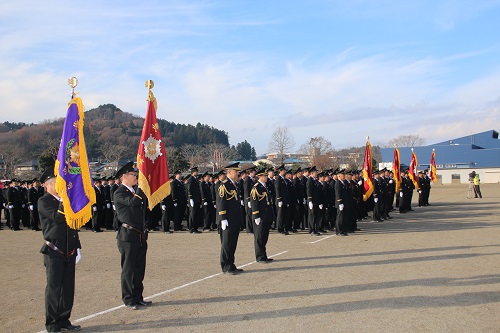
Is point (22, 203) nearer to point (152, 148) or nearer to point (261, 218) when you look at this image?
point (261, 218)

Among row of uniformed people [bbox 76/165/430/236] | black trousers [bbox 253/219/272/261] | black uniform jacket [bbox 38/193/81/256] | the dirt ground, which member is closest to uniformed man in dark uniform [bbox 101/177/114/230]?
row of uniformed people [bbox 76/165/430/236]

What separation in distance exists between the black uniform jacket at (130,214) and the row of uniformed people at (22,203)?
12.8 metres

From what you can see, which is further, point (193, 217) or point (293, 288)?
point (193, 217)

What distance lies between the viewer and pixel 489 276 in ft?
25.5

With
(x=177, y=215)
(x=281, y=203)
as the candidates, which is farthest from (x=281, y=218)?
(x=177, y=215)

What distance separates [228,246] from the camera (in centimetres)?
866

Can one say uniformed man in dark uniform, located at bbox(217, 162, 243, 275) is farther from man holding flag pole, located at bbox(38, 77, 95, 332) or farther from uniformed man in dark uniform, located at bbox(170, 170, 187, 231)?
uniformed man in dark uniform, located at bbox(170, 170, 187, 231)

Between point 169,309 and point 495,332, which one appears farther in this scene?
A: point 169,309

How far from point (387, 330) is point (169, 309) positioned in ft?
9.49

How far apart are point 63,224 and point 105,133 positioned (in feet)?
256

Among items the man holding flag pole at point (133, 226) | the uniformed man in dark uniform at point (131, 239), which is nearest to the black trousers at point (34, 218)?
the man holding flag pole at point (133, 226)

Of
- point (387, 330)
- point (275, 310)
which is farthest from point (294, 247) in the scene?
point (387, 330)

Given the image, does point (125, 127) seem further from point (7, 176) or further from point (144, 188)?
point (144, 188)

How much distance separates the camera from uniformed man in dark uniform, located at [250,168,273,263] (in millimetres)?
9633
